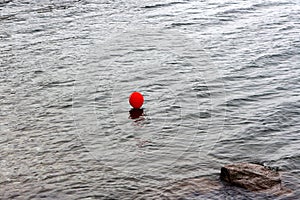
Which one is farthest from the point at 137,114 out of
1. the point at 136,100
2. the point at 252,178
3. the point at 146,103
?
the point at 252,178

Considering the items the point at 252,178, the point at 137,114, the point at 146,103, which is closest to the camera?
the point at 252,178

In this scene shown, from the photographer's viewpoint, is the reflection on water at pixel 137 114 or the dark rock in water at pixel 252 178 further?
the reflection on water at pixel 137 114

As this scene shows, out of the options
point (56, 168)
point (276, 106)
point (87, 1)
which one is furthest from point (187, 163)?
point (87, 1)

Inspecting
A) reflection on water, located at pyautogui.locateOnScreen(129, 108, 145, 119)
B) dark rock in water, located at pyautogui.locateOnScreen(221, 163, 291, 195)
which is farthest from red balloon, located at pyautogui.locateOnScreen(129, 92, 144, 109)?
dark rock in water, located at pyautogui.locateOnScreen(221, 163, 291, 195)

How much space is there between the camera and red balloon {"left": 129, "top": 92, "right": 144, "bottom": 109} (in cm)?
1286

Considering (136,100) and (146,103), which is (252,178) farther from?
(146,103)

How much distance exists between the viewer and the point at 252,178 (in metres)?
9.38

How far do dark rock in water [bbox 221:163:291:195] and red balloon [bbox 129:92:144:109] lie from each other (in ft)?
12.5

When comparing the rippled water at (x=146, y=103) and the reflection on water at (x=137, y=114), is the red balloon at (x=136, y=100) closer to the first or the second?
the reflection on water at (x=137, y=114)

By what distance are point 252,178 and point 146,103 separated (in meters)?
4.71

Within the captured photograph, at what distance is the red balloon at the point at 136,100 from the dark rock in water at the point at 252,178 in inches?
150

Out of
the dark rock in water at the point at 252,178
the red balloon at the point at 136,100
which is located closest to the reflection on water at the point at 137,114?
the red balloon at the point at 136,100

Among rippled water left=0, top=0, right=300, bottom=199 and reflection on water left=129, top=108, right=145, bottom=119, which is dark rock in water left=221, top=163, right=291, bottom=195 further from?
reflection on water left=129, top=108, right=145, bottom=119

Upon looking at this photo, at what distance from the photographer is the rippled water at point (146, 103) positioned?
998 centimetres
